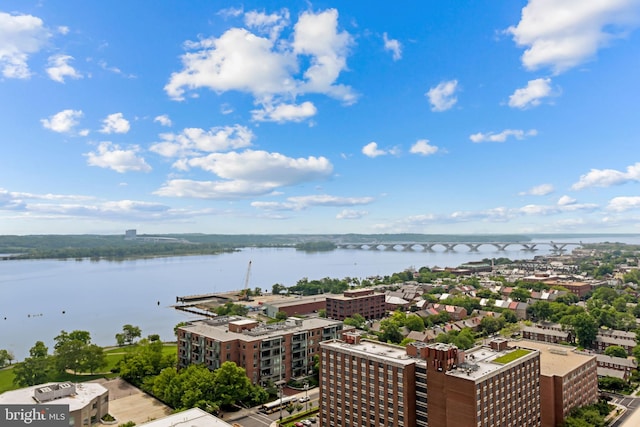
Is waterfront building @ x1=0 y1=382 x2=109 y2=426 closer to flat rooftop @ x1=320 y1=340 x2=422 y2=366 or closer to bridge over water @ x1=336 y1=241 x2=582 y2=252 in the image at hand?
flat rooftop @ x1=320 y1=340 x2=422 y2=366

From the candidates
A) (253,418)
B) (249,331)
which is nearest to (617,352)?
(249,331)

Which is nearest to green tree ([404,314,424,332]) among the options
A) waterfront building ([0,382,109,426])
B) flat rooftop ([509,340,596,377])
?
flat rooftop ([509,340,596,377])

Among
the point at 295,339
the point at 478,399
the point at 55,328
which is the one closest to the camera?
the point at 478,399

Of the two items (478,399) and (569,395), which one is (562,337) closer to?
(569,395)

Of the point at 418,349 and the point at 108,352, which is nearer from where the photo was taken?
the point at 418,349

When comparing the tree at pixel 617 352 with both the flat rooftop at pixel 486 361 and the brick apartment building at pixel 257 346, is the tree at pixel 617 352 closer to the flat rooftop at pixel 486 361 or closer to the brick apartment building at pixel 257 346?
the flat rooftop at pixel 486 361

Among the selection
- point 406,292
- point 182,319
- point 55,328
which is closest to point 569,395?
point 406,292

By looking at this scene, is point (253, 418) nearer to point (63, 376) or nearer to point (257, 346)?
point (257, 346)
